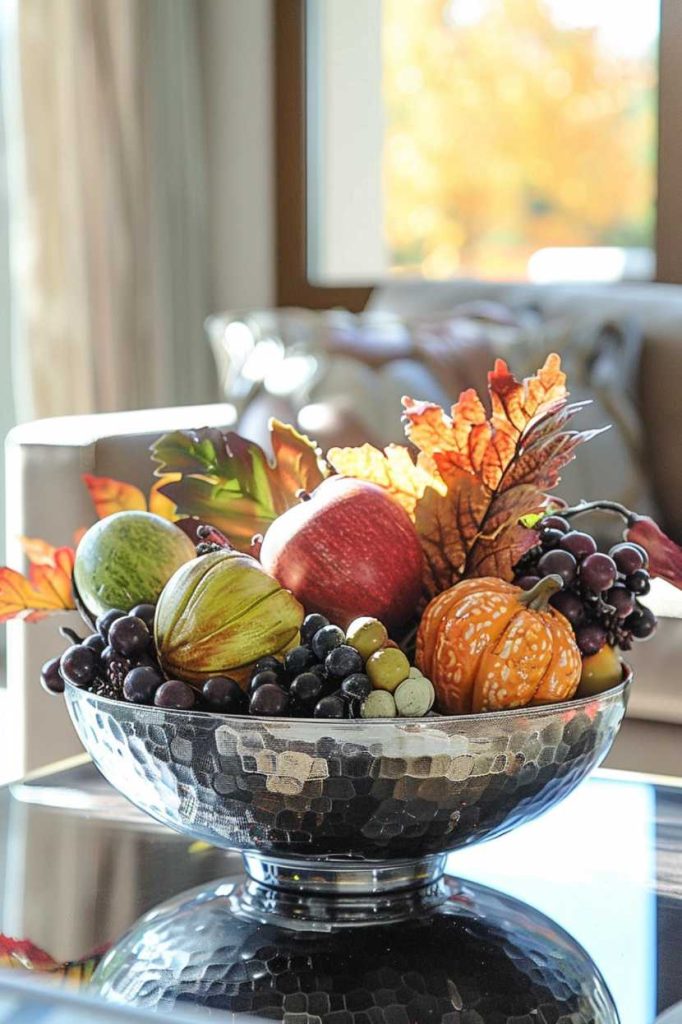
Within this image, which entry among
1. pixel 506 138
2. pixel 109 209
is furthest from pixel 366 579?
pixel 506 138

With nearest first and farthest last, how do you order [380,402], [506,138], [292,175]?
[380,402] → [292,175] → [506,138]

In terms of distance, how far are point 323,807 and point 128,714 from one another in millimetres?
113

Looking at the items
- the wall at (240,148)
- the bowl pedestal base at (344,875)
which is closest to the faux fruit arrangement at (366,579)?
the bowl pedestal base at (344,875)

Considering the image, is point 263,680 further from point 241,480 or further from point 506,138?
point 506,138

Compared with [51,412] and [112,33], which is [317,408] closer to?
[51,412]

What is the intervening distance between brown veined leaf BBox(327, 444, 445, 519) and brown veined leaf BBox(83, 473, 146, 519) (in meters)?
0.16

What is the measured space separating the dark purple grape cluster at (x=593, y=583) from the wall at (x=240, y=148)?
274 cm

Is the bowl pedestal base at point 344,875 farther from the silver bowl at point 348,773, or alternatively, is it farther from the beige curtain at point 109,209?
the beige curtain at point 109,209

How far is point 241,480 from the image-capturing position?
0.82 meters

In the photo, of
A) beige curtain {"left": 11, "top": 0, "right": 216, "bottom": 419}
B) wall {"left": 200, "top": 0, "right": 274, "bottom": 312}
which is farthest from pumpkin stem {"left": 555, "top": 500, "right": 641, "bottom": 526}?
wall {"left": 200, "top": 0, "right": 274, "bottom": 312}

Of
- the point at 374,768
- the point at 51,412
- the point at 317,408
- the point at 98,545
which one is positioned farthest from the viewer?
the point at 51,412

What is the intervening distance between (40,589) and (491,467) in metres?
0.29

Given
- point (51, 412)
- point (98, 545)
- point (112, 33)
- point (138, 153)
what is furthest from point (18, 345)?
point (98, 545)

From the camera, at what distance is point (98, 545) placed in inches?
31.1
